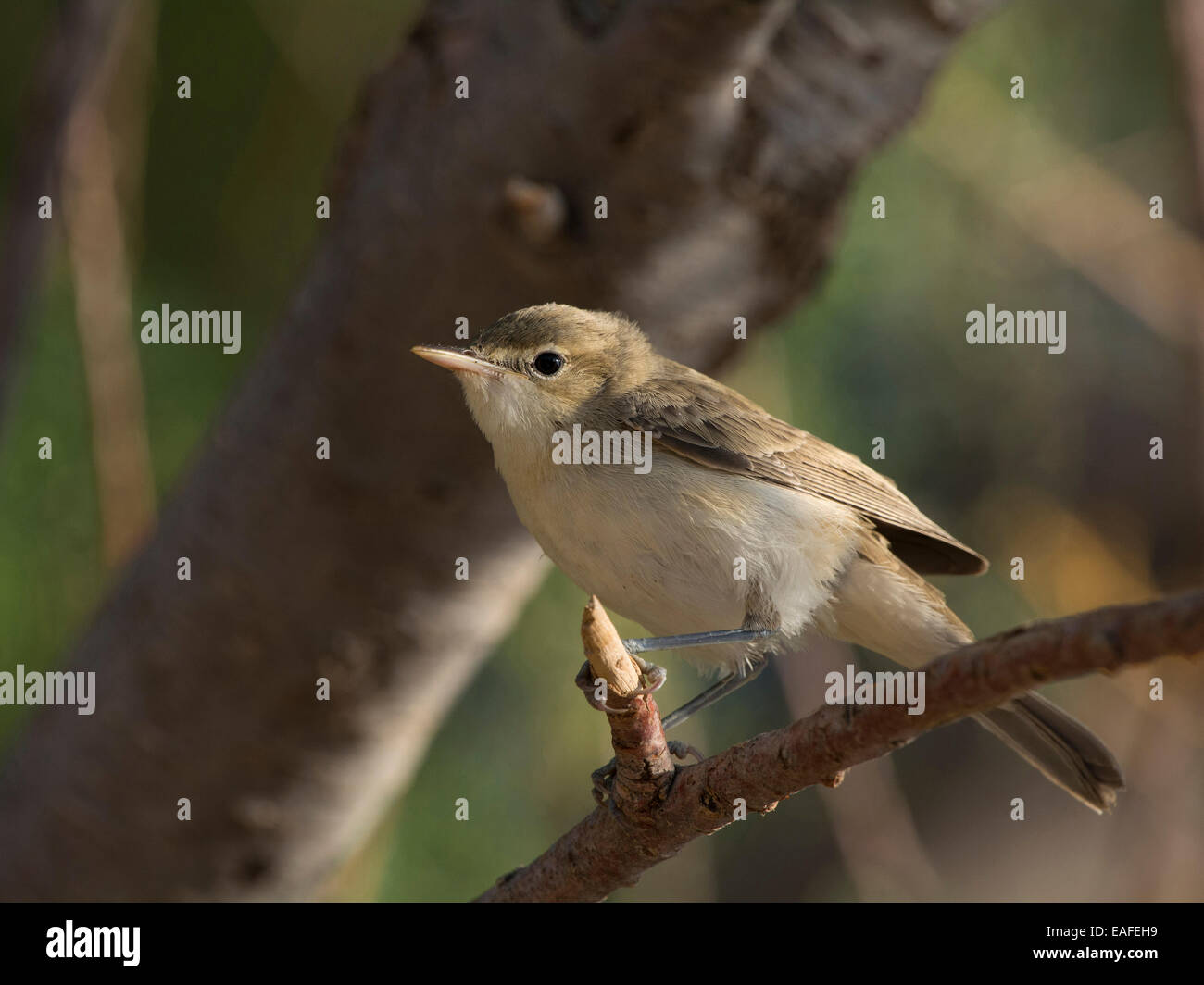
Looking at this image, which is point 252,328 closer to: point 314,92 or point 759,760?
point 314,92

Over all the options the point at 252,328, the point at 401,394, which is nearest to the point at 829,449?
the point at 401,394

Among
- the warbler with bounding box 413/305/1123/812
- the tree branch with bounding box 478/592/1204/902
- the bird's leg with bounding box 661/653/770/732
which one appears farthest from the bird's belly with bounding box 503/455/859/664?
the tree branch with bounding box 478/592/1204/902

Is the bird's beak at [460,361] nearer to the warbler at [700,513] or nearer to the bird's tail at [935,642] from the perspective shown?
the warbler at [700,513]
